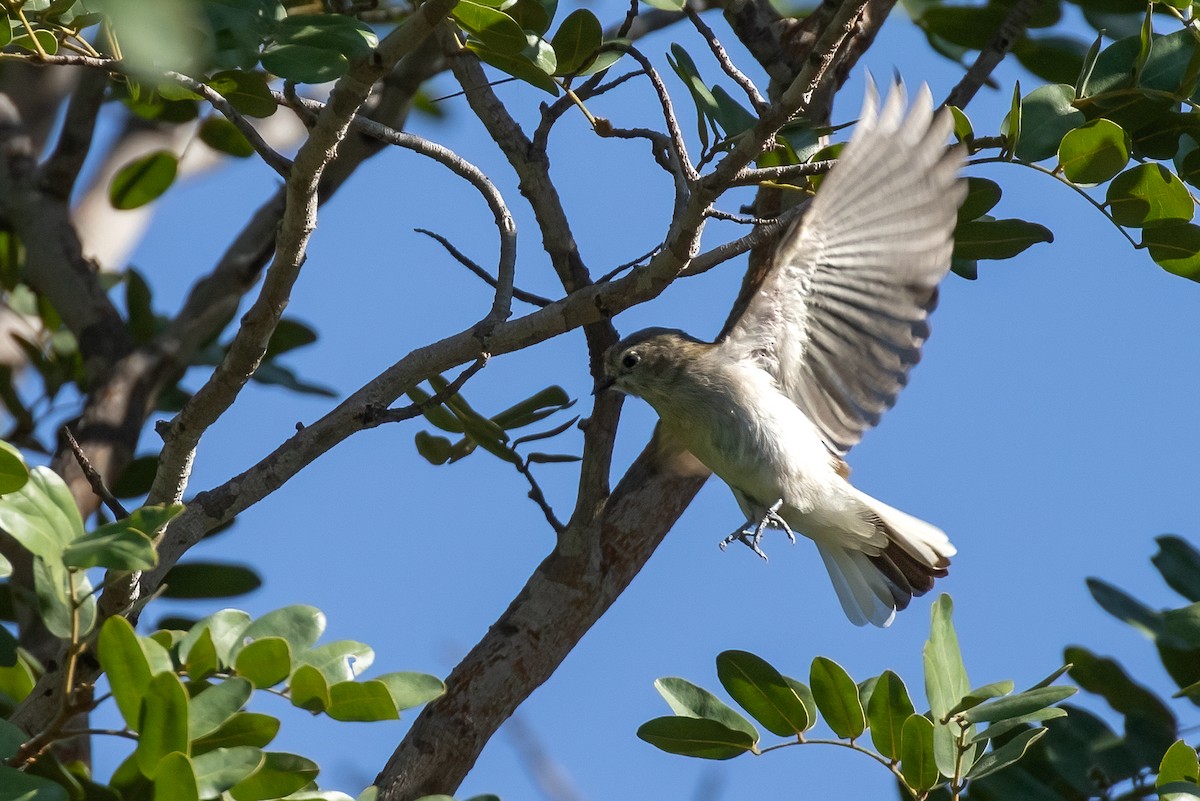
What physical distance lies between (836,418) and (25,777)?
234 centimetres

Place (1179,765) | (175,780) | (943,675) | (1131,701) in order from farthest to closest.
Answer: (1131,701)
(943,675)
(1179,765)
(175,780)

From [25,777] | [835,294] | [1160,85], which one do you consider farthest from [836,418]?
[25,777]

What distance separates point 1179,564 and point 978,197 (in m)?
0.99

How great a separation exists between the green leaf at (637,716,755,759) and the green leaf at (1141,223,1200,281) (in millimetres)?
1297

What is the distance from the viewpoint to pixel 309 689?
6.29 ft

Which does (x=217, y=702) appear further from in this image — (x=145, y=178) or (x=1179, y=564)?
(x=145, y=178)

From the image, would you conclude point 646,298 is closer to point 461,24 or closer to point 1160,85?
point 461,24

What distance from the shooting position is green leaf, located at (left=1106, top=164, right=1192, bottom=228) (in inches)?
100

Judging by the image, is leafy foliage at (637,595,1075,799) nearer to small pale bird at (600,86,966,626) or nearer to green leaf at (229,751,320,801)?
green leaf at (229,751,320,801)

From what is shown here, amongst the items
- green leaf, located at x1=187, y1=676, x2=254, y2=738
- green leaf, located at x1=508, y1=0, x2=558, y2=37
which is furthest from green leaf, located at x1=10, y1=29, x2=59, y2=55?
green leaf, located at x1=187, y1=676, x2=254, y2=738

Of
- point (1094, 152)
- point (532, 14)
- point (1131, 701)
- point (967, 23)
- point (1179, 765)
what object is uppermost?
point (967, 23)

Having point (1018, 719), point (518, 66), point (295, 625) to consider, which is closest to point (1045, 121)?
point (518, 66)

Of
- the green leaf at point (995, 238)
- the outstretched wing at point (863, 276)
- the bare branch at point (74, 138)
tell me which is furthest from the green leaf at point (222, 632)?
the bare branch at point (74, 138)

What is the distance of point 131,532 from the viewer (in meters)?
1.75
